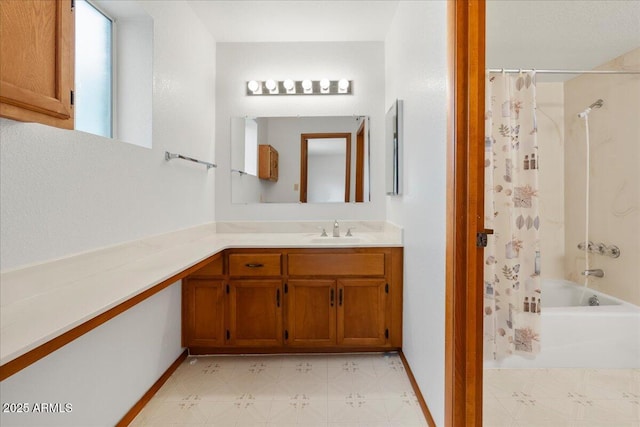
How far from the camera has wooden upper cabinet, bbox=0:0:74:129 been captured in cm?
83

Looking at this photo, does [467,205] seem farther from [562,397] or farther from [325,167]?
[325,167]

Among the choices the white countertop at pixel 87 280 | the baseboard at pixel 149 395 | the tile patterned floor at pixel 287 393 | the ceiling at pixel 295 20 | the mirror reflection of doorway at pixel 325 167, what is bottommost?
the tile patterned floor at pixel 287 393

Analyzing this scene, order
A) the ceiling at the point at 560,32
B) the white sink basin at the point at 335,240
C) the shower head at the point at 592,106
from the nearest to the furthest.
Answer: the ceiling at the point at 560,32
the white sink basin at the point at 335,240
the shower head at the point at 592,106

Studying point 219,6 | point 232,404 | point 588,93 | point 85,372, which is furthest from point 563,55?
point 85,372

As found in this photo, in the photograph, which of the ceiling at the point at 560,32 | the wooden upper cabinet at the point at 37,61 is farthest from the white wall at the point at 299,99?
the wooden upper cabinet at the point at 37,61

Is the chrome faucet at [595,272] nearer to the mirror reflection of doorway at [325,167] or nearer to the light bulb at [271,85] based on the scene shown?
the mirror reflection of doorway at [325,167]

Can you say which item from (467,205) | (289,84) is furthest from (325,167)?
(467,205)

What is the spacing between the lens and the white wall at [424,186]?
1.55 meters

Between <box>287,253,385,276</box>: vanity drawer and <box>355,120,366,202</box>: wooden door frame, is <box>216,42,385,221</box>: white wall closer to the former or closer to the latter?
<box>355,120,366,202</box>: wooden door frame

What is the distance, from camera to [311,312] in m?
2.34

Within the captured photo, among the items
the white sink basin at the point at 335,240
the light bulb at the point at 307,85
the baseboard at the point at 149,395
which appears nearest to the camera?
the baseboard at the point at 149,395

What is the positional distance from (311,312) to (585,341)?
1.72 meters

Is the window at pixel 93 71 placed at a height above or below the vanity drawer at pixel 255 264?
above

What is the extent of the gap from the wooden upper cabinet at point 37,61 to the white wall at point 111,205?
0.22m
